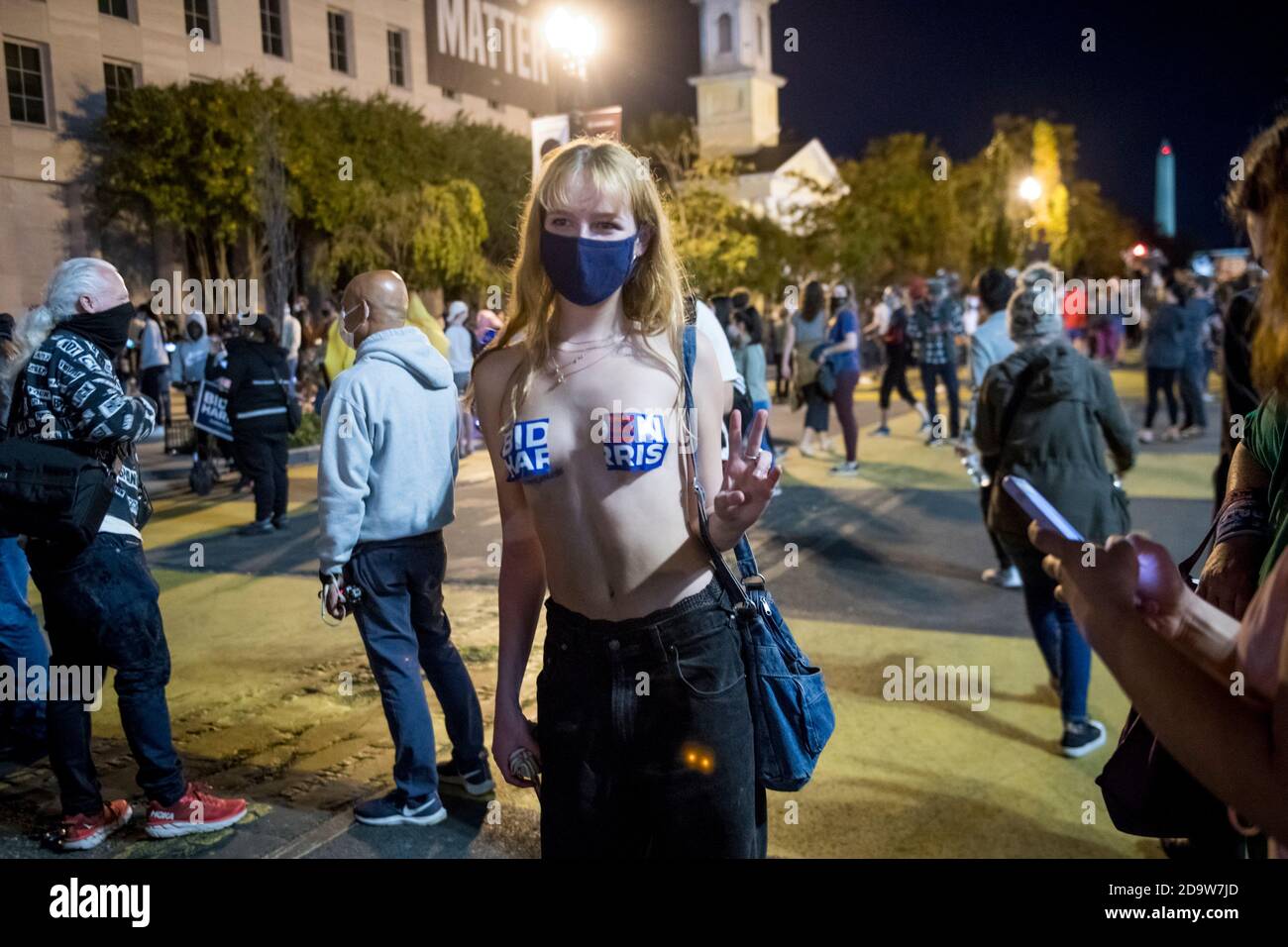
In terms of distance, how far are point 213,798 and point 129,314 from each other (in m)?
1.80

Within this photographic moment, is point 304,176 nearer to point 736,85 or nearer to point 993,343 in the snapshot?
point 993,343

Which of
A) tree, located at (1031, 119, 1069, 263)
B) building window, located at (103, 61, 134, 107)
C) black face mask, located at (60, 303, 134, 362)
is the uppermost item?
tree, located at (1031, 119, 1069, 263)

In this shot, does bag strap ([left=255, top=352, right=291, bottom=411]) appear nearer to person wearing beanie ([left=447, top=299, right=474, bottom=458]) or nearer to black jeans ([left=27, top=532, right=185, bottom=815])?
person wearing beanie ([left=447, top=299, right=474, bottom=458])

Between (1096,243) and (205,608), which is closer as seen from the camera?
(205,608)

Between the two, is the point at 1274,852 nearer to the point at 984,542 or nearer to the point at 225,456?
the point at 984,542

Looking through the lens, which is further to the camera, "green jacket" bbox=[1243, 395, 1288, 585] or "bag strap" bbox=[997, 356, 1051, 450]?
"bag strap" bbox=[997, 356, 1051, 450]

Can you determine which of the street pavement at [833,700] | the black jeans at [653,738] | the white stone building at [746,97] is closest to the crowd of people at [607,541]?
the black jeans at [653,738]

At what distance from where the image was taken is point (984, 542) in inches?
324

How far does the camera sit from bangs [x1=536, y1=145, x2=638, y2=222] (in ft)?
7.65

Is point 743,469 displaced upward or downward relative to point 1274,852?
upward

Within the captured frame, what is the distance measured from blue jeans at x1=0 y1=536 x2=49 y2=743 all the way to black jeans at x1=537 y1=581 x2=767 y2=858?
354 centimetres

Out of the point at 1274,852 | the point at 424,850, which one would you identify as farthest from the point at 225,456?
the point at 1274,852

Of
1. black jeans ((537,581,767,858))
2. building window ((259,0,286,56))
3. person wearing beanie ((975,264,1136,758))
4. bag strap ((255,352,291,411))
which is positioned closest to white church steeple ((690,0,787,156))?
bag strap ((255,352,291,411))
